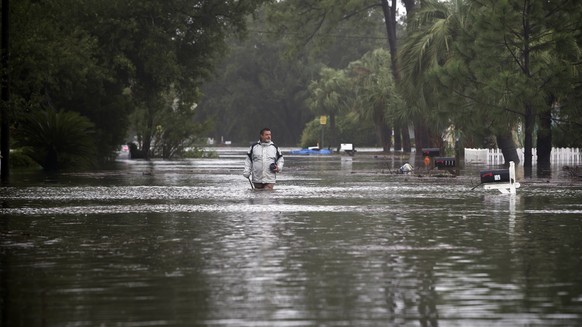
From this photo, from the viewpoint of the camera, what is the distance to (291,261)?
13586 mm

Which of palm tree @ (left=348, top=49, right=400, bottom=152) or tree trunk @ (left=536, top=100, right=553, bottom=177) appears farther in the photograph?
palm tree @ (left=348, top=49, right=400, bottom=152)

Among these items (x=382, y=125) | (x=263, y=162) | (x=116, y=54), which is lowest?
(x=263, y=162)

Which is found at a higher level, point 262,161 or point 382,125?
point 382,125

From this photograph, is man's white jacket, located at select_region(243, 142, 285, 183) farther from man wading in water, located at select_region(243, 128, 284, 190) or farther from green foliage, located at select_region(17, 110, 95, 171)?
green foliage, located at select_region(17, 110, 95, 171)

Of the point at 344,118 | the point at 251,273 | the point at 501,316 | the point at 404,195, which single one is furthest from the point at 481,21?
the point at 344,118

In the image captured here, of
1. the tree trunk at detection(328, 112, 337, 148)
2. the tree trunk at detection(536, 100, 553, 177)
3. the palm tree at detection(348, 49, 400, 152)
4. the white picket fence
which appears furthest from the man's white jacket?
the tree trunk at detection(328, 112, 337, 148)

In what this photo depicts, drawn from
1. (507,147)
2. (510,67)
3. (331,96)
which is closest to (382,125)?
(331,96)

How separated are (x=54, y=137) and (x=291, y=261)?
1301 inches

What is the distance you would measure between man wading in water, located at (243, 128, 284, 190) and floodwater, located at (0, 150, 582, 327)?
7.99 feet

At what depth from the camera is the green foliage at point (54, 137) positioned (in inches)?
1772

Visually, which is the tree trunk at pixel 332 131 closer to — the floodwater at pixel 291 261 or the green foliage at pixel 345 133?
the green foliage at pixel 345 133

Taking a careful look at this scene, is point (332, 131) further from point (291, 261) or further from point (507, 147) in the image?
point (291, 261)

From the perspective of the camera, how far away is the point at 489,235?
1683cm

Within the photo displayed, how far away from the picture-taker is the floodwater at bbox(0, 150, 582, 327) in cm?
A: 978
